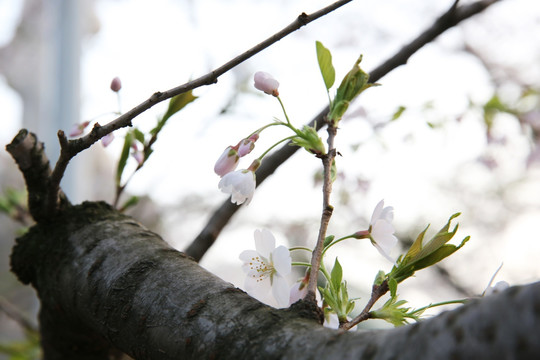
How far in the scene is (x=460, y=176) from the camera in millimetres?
3367

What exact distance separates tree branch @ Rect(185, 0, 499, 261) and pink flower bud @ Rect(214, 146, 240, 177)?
0.43 feet

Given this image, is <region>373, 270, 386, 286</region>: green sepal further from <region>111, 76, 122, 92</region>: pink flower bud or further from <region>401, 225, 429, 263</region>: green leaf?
<region>111, 76, 122, 92</region>: pink flower bud

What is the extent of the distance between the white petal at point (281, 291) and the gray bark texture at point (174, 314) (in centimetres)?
5

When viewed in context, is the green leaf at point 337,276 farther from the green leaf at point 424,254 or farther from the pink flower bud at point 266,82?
the pink flower bud at point 266,82

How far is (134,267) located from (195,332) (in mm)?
103

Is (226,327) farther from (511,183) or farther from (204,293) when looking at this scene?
(511,183)

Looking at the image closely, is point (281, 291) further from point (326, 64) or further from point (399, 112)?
point (399, 112)

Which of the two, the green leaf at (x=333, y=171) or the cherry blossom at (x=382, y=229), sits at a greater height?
the green leaf at (x=333, y=171)

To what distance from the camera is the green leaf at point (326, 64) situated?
1.35 ft

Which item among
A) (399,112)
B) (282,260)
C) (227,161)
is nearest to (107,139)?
(227,161)

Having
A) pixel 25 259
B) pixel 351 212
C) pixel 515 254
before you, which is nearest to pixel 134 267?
pixel 25 259

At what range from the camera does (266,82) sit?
43 centimetres

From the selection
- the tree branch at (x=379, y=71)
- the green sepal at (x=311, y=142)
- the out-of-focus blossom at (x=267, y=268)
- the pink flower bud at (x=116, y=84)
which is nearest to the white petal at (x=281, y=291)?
the out-of-focus blossom at (x=267, y=268)

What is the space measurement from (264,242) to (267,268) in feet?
0.09
